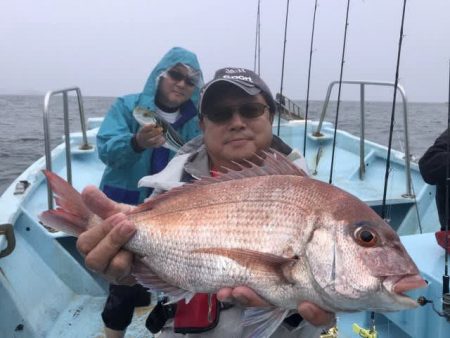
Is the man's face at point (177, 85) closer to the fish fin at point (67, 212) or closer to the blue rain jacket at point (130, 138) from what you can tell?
the blue rain jacket at point (130, 138)

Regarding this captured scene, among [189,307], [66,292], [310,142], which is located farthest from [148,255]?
[310,142]

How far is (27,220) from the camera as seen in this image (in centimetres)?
393

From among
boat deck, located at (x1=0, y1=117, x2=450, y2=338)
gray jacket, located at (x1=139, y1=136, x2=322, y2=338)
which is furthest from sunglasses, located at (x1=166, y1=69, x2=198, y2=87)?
boat deck, located at (x1=0, y1=117, x2=450, y2=338)

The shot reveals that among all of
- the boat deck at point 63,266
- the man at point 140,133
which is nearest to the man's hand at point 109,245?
the man at point 140,133

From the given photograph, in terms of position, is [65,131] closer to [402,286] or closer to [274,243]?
[274,243]

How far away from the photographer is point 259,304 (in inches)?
58.8

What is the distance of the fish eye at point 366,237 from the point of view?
1395 mm

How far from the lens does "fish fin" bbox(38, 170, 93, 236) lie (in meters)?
1.65

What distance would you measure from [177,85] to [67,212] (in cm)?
186

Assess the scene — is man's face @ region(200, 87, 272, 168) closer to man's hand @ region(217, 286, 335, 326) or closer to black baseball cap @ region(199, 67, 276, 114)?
black baseball cap @ region(199, 67, 276, 114)

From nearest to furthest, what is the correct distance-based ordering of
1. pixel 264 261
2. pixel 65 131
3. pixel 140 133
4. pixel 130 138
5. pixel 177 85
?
pixel 264 261 → pixel 140 133 → pixel 130 138 → pixel 177 85 → pixel 65 131

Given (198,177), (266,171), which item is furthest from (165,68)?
(266,171)

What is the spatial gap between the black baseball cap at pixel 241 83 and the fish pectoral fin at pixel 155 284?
2.60 feet

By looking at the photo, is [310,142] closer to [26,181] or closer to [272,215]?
[26,181]
